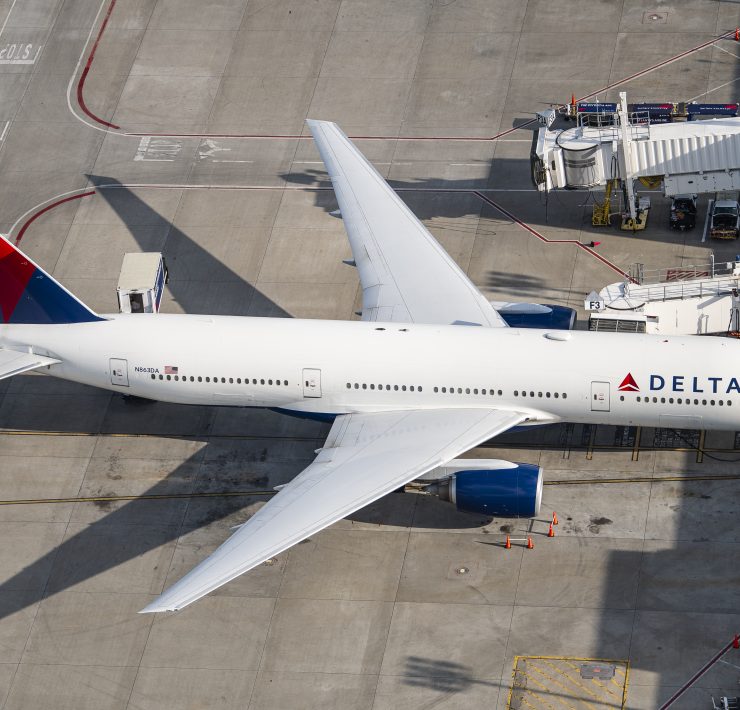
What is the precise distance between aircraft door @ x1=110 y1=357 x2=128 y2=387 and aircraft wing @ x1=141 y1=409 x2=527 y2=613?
25.1 feet

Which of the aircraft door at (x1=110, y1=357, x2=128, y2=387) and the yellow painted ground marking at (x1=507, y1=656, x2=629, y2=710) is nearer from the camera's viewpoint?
the yellow painted ground marking at (x1=507, y1=656, x2=629, y2=710)

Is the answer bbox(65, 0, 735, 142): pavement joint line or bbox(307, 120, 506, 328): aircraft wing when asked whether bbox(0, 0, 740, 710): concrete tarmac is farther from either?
bbox(307, 120, 506, 328): aircraft wing

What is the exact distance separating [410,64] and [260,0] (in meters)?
10.3

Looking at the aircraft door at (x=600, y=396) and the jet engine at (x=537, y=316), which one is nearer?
the aircraft door at (x=600, y=396)

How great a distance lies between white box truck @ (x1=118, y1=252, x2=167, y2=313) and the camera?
5338 cm

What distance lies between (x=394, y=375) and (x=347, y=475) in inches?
172

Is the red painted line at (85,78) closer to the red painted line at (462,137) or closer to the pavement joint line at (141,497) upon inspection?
the red painted line at (462,137)

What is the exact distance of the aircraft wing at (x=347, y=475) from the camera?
38906mm

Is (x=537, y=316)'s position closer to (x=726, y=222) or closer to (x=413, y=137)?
(x=726, y=222)

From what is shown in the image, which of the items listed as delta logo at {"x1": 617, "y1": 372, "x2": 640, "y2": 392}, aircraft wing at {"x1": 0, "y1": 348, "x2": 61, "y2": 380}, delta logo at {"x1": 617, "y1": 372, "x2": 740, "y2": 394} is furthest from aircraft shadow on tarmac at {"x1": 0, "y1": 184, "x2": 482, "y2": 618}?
delta logo at {"x1": 617, "y1": 372, "x2": 740, "y2": 394}

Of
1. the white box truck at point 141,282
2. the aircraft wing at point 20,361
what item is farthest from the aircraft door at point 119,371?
the white box truck at point 141,282

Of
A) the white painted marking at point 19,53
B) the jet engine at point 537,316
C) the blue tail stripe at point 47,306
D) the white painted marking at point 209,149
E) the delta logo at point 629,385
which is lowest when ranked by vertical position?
the white painted marking at point 209,149

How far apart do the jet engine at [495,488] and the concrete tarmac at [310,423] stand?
77.8 inches

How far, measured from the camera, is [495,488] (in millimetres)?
43656
